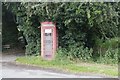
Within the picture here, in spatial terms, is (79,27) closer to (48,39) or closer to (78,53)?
(78,53)

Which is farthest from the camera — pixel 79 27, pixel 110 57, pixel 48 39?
pixel 79 27

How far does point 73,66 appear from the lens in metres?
14.6

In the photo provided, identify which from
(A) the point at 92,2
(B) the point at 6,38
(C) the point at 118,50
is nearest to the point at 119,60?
(C) the point at 118,50

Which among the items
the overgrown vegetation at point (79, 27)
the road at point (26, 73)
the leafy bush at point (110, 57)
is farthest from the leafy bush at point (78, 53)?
the road at point (26, 73)

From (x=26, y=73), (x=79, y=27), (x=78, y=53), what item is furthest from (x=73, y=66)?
(x=79, y=27)

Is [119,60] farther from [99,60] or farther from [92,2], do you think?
[92,2]

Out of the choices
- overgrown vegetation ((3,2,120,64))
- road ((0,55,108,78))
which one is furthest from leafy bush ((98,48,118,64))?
road ((0,55,108,78))

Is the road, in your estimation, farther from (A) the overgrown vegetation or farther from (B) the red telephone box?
(A) the overgrown vegetation

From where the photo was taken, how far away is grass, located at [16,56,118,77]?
13.5m

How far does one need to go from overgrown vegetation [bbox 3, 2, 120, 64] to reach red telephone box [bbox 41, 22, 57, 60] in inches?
14.5

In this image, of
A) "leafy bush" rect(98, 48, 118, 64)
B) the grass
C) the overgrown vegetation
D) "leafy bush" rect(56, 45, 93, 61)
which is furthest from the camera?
"leafy bush" rect(56, 45, 93, 61)

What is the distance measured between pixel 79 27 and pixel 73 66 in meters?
2.90

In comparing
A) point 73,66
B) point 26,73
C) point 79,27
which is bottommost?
point 26,73

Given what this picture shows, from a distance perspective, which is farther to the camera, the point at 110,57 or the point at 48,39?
the point at 48,39
